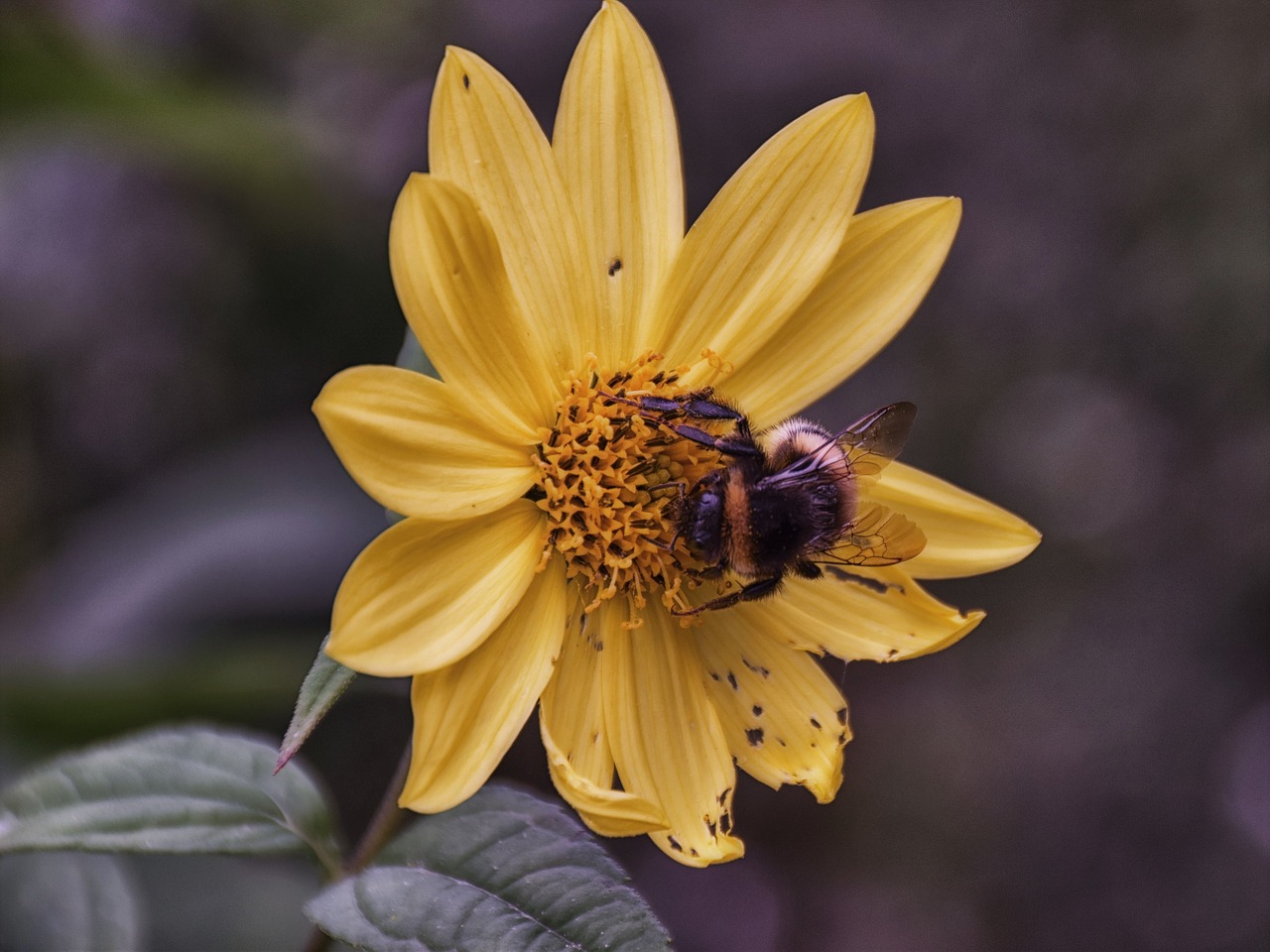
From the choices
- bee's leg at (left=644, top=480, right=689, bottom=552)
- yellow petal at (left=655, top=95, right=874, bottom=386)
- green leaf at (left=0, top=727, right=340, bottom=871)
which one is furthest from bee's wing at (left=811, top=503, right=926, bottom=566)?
green leaf at (left=0, top=727, right=340, bottom=871)

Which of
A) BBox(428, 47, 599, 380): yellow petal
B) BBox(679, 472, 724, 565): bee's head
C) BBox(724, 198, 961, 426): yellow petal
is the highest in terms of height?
BBox(428, 47, 599, 380): yellow petal

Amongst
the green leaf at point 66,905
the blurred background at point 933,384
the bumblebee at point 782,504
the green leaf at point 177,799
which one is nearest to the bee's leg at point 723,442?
the bumblebee at point 782,504

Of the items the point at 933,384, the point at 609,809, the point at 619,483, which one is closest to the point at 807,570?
the point at 619,483

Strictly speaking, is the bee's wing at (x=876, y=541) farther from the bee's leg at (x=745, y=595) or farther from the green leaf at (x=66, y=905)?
the green leaf at (x=66, y=905)

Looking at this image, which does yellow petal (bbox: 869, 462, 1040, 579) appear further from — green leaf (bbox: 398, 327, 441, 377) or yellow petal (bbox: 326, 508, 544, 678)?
green leaf (bbox: 398, 327, 441, 377)

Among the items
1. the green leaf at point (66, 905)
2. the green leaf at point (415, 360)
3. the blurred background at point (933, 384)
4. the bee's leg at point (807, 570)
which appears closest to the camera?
the green leaf at point (415, 360)

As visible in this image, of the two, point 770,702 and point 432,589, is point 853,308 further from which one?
point 432,589

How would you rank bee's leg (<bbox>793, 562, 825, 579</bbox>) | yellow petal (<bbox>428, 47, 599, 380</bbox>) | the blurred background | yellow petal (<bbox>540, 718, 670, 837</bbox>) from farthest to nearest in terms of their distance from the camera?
1. the blurred background
2. bee's leg (<bbox>793, 562, 825, 579</bbox>)
3. yellow petal (<bbox>428, 47, 599, 380</bbox>)
4. yellow petal (<bbox>540, 718, 670, 837</bbox>)

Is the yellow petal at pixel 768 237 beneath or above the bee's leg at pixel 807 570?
above
